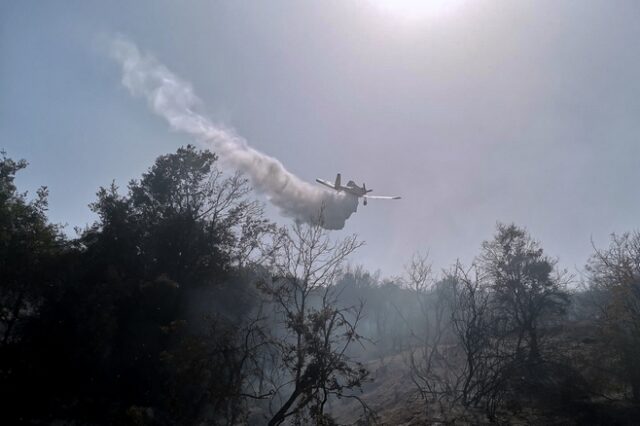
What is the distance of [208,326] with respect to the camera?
22.6 m

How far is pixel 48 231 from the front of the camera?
28.1 metres

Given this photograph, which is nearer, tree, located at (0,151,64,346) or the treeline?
the treeline

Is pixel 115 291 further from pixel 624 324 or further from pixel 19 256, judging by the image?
pixel 624 324

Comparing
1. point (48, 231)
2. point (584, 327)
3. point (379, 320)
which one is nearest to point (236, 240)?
point (48, 231)

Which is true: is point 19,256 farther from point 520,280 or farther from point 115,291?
point 520,280

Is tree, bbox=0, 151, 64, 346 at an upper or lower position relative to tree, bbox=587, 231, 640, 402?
upper

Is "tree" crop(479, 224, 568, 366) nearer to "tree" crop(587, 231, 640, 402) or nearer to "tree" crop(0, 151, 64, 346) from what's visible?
"tree" crop(587, 231, 640, 402)

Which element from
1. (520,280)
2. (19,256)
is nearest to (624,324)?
(520,280)

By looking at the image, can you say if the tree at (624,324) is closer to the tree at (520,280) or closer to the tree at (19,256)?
the tree at (520,280)

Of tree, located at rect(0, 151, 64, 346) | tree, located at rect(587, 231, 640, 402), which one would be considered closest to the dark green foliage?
tree, located at rect(0, 151, 64, 346)

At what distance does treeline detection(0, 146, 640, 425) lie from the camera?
13.5 metres

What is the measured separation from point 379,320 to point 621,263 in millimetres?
47503

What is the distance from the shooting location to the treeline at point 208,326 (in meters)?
13.5

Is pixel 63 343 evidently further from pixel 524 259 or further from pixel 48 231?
pixel 524 259
